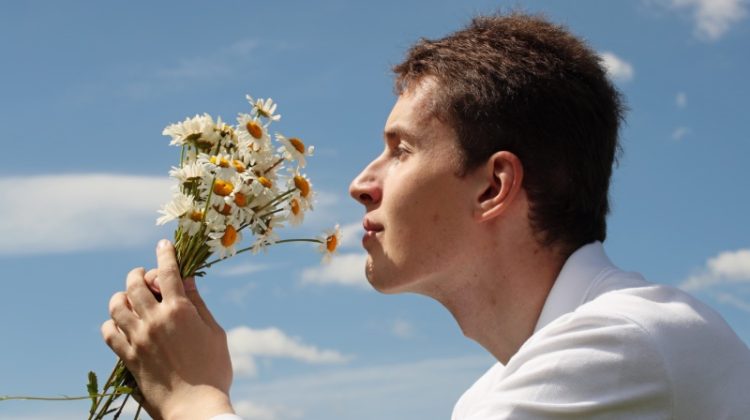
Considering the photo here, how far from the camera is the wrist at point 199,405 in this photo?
2.57 m

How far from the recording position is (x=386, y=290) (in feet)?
10.1

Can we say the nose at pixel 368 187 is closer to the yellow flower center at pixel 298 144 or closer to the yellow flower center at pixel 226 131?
the yellow flower center at pixel 298 144

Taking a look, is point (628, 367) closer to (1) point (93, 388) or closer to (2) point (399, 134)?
(2) point (399, 134)

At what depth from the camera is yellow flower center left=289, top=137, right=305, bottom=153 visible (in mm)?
3232

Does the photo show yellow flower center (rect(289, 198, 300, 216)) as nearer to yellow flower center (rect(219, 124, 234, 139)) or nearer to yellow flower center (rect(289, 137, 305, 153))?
yellow flower center (rect(289, 137, 305, 153))

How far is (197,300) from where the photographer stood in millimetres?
2877

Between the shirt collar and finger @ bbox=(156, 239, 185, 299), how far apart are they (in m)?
1.14

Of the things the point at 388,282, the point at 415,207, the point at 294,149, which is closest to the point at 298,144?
the point at 294,149

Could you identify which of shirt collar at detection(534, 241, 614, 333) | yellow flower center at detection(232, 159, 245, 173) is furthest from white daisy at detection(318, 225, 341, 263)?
shirt collar at detection(534, 241, 614, 333)

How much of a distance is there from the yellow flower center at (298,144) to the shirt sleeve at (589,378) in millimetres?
1200

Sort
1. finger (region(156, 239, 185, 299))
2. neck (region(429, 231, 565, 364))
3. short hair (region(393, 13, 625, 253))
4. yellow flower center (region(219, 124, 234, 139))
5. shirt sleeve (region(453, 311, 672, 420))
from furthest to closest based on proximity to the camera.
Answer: yellow flower center (region(219, 124, 234, 139))
short hair (region(393, 13, 625, 253))
neck (region(429, 231, 565, 364))
finger (region(156, 239, 185, 299))
shirt sleeve (region(453, 311, 672, 420))

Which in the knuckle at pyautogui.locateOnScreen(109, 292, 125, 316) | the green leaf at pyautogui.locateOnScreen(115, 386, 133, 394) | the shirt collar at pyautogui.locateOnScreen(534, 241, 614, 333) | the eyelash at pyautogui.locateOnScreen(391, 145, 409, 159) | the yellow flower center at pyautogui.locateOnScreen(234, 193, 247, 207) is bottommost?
the green leaf at pyautogui.locateOnScreen(115, 386, 133, 394)

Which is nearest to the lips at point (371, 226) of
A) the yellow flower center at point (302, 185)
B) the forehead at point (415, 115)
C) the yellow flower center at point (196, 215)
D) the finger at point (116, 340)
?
the yellow flower center at point (302, 185)

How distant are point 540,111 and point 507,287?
645mm
